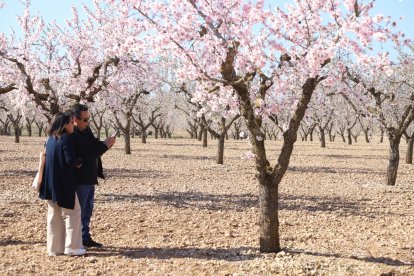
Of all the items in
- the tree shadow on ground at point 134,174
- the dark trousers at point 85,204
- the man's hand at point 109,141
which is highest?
the man's hand at point 109,141

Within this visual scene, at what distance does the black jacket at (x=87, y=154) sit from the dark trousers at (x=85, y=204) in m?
0.14

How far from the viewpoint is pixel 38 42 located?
1589 cm

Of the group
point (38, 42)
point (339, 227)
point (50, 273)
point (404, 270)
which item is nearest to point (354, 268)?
point (404, 270)

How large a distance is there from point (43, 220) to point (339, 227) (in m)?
6.13

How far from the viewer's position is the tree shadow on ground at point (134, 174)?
1719cm

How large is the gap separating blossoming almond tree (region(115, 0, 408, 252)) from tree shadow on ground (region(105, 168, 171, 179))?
1086 centimetres

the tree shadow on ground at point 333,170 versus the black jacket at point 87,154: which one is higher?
the black jacket at point 87,154

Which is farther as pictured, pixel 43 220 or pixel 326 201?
pixel 326 201

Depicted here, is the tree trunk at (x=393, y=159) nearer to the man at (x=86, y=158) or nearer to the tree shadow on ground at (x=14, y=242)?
the man at (x=86, y=158)

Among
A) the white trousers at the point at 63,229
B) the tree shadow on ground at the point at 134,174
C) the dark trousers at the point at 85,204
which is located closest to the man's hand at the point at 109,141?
the dark trousers at the point at 85,204

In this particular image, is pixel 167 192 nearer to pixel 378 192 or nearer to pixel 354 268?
pixel 378 192

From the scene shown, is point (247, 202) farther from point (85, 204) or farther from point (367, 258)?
point (85, 204)

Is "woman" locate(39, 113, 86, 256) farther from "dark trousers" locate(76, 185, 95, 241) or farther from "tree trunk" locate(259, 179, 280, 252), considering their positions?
"tree trunk" locate(259, 179, 280, 252)

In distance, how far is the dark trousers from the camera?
684 cm
